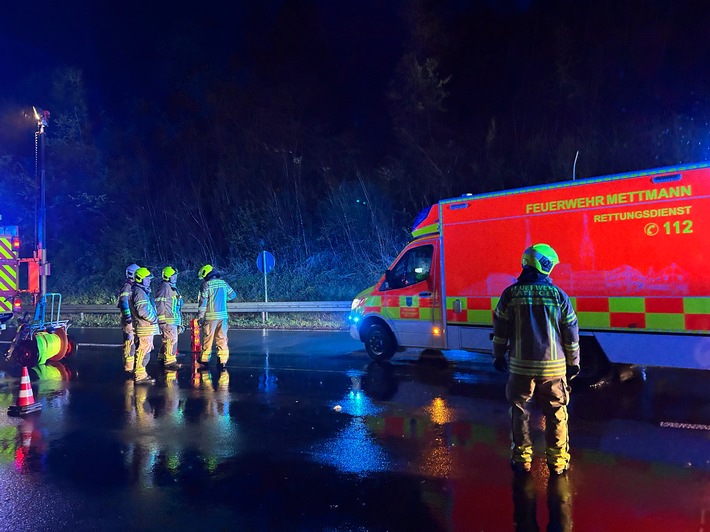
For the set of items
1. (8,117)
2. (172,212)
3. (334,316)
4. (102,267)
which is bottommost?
(334,316)

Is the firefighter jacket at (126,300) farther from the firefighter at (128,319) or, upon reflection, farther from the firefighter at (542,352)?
the firefighter at (542,352)

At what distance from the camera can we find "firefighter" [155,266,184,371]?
8.88 metres

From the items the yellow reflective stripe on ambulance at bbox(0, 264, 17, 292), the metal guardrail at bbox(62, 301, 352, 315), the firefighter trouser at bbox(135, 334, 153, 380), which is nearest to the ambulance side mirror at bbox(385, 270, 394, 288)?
the firefighter trouser at bbox(135, 334, 153, 380)

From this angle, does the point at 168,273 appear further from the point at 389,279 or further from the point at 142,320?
the point at 389,279

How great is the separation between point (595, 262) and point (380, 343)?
12.2 ft

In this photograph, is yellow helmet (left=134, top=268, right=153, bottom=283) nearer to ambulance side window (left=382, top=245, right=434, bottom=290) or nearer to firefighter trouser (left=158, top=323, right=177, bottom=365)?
firefighter trouser (left=158, top=323, right=177, bottom=365)

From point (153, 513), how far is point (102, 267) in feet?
80.3

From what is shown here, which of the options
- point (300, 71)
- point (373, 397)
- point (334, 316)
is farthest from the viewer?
point (300, 71)

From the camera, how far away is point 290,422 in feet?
19.3

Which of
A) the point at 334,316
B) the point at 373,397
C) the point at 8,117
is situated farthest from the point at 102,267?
the point at 373,397

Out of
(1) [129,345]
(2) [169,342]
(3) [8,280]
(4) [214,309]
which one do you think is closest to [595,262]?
(4) [214,309]

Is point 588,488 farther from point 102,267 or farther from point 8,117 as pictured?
point 8,117

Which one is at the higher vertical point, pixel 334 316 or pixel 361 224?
pixel 361 224

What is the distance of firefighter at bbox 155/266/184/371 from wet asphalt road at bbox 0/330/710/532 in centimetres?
112
